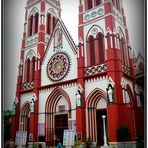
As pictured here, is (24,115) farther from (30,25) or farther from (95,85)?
(30,25)

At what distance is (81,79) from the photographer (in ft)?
50.0

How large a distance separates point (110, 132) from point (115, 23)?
6.93 meters

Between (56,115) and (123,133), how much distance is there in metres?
5.90

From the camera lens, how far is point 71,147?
13148 mm

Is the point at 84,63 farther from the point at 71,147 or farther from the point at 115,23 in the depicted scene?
the point at 71,147

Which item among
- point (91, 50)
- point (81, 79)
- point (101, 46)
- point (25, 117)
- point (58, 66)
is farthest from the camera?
point (25, 117)

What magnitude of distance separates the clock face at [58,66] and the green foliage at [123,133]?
232 inches

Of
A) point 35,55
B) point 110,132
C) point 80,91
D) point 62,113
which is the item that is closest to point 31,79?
point 35,55

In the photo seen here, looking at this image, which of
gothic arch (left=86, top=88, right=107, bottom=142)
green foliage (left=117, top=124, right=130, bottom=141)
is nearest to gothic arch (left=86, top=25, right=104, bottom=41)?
gothic arch (left=86, top=88, right=107, bottom=142)

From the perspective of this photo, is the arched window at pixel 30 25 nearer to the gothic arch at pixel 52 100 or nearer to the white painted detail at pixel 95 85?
Result: the gothic arch at pixel 52 100

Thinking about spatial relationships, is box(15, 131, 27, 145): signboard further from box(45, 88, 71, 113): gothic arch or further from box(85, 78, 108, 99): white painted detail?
box(85, 78, 108, 99): white painted detail

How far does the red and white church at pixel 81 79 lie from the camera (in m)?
13.9

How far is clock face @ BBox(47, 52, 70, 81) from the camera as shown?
16906mm

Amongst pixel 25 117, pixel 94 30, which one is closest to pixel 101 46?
pixel 94 30
